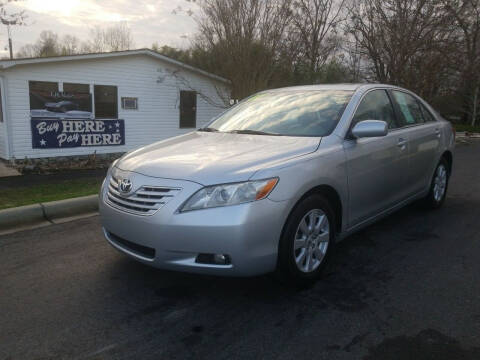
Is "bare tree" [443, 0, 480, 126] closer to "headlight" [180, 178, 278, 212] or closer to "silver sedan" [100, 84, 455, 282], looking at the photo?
"silver sedan" [100, 84, 455, 282]

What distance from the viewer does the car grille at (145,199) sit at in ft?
A: 9.13

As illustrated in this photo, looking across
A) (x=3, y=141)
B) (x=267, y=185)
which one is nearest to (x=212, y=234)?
(x=267, y=185)

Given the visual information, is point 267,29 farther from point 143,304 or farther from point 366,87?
point 143,304

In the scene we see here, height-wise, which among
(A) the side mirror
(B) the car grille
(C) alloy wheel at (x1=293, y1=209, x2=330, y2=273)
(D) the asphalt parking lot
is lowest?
(D) the asphalt parking lot

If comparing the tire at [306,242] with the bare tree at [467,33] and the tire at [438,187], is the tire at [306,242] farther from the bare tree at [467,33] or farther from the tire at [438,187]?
the bare tree at [467,33]

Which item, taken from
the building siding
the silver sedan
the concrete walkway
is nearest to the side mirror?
the silver sedan

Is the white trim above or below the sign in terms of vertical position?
above

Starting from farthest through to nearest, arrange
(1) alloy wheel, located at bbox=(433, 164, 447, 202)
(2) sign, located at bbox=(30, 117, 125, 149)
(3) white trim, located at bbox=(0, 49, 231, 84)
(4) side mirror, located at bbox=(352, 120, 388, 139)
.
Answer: (2) sign, located at bbox=(30, 117, 125, 149) < (3) white trim, located at bbox=(0, 49, 231, 84) < (1) alloy wheel, located at bbox=(433, 164, 447, 202) < (4) side mirror, located at bbox=(352, 120, 388, 139)

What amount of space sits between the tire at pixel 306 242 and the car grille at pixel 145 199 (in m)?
0.86

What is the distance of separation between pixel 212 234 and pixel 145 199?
570 mm

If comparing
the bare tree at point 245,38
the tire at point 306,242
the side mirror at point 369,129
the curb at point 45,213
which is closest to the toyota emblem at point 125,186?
the tire at point 306,242

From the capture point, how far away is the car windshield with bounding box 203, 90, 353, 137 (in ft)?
12.0

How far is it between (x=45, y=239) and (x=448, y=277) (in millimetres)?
3972

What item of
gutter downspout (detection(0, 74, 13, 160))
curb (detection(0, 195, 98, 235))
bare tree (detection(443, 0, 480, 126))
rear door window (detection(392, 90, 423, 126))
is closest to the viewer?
rear door window (detection(392, 90, 423, 126))
